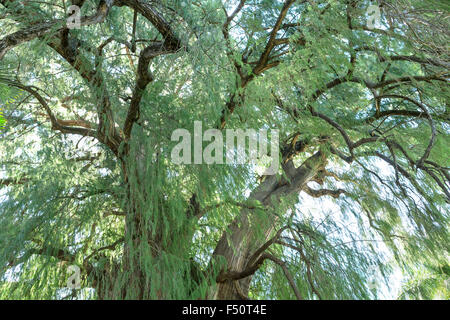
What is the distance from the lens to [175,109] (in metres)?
2.02

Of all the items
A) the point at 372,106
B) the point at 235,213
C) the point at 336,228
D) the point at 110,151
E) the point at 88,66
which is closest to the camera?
the point at 88,66

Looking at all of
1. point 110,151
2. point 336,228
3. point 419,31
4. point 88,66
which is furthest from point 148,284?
point 419,31

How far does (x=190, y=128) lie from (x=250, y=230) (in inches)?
35.3

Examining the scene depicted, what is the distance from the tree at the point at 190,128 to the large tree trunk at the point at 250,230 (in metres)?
0.01

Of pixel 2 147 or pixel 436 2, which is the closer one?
pixel 436 2

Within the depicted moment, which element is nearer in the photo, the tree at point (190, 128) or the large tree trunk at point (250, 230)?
the tree at point (190, 128)

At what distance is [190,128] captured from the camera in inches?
76.8

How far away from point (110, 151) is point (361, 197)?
166cm

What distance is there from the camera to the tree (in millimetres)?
1821

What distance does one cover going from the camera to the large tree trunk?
92.3 inches

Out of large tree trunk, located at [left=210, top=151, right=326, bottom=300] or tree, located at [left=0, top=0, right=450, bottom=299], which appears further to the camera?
large tree trunk, located at [left=210, top=151, right=326, bottom=300]

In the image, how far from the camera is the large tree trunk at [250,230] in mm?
2344

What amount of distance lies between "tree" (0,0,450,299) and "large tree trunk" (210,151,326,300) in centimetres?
1

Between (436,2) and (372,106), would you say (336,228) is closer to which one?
(372,106)
